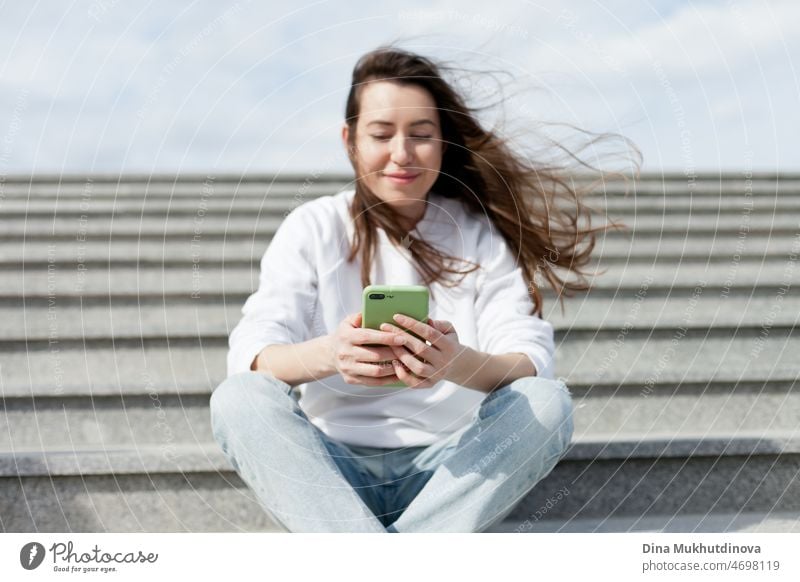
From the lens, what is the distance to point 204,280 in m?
1.65

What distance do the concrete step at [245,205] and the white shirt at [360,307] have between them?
87cm

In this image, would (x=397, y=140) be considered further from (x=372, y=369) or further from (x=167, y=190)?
(x=167, y=190)

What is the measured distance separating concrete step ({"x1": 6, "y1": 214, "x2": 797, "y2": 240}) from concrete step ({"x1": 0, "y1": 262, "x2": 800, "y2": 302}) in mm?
160

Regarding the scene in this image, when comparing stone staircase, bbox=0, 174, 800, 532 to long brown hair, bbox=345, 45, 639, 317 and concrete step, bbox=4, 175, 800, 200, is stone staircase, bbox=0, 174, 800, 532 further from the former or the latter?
long brown hair, bbox=345, 45, 639, 317

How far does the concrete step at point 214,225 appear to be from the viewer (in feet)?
6.07

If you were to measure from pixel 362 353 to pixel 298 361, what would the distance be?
10 cm

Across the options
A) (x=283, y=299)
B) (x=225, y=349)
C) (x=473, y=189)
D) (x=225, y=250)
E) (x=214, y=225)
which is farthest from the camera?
(x=214, y=225)

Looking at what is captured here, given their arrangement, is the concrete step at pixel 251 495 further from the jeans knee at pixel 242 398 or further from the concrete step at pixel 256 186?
the concrete step at pixel 256 186

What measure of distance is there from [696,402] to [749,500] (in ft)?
0.70

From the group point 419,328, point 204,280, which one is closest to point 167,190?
point 204,280

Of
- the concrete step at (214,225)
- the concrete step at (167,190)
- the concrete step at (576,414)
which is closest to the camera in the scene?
the concrete step at (576,414)

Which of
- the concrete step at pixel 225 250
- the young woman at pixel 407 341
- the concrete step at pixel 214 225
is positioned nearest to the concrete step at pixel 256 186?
the concrete step at pixel 214 225

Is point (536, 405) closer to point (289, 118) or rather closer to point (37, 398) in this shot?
point (289, 118)

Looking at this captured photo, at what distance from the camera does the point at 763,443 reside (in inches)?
45.4
